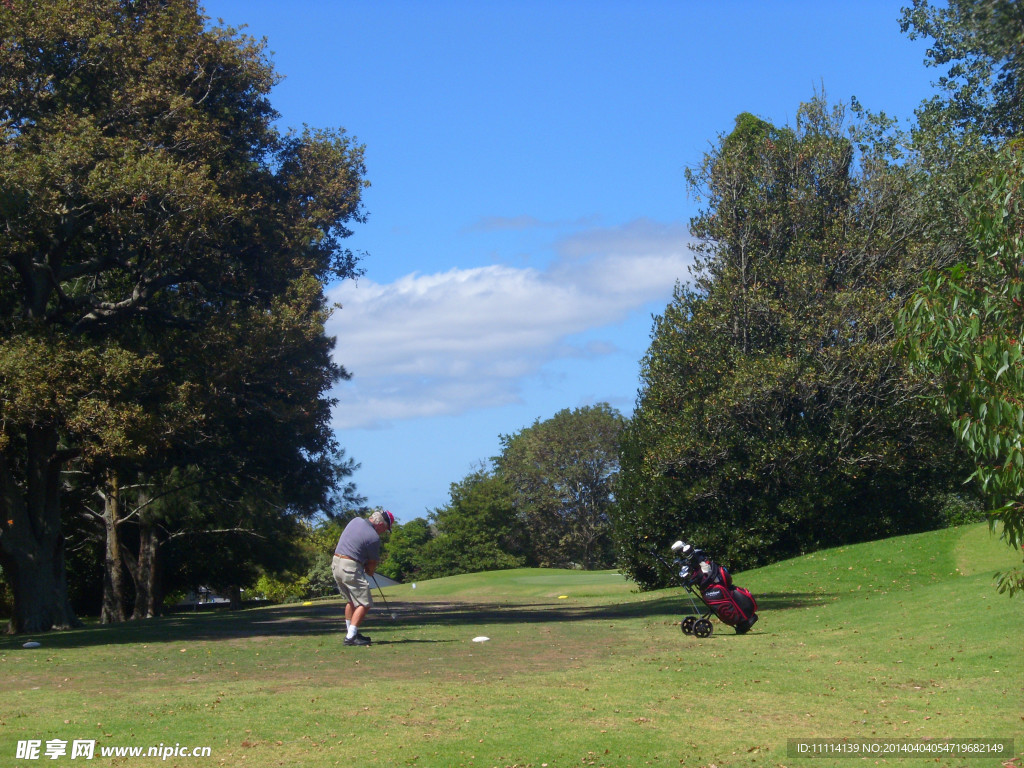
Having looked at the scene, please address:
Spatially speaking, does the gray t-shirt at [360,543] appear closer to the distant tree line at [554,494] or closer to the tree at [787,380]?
the tree at [787,380]

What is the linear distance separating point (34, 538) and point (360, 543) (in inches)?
364

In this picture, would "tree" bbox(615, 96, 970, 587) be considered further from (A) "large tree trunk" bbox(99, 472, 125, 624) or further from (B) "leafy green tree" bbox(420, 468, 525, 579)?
(B) "leafy green tree" bbox(420, 468, 525, 579)

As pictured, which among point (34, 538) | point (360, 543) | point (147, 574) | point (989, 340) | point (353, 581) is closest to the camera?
point (989, 340)

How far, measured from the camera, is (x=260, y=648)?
1346 cm

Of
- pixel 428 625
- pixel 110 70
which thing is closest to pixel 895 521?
pixel 428 625

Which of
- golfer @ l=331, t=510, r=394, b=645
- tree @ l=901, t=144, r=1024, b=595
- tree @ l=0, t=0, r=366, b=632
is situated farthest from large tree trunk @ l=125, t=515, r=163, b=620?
tree @ l=901, t=144, r=1024, b=595

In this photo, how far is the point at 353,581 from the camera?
524 inches

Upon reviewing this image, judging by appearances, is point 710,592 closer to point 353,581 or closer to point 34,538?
point 353,581

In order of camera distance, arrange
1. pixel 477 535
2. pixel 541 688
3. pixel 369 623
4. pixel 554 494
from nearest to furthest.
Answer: pixel 541 688, pixel 369 623, pixel 477 535, pixel 554 494

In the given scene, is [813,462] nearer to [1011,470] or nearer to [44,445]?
[44,445]

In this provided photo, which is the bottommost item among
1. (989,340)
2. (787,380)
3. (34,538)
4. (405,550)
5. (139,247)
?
(405,550)

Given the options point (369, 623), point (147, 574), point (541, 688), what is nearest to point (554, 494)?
point (147, 574)

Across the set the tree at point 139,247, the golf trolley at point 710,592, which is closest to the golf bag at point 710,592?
the golf trolley at point 710,592

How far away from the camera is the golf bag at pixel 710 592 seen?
13.8 meters
